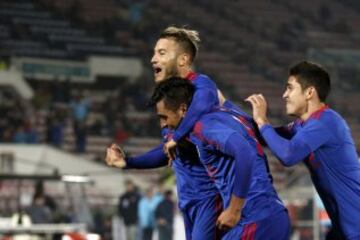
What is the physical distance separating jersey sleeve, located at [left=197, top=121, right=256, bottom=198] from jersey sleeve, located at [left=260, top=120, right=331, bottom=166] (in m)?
0.14

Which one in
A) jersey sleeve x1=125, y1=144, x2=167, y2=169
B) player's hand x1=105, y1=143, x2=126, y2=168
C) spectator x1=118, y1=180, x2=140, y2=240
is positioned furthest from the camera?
spectator x1=118, y1=180, x2=140, y2=240

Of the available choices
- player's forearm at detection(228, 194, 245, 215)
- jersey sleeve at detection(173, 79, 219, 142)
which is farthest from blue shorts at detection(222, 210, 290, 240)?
jersey sleeve at detection(173, 79, 219, 142)

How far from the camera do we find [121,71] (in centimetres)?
3669

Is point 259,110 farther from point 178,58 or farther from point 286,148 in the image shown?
point 178,58

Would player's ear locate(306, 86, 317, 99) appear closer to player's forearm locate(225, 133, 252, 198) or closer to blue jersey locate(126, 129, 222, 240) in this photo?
player's forearm locate(225, 133, 252, 198)

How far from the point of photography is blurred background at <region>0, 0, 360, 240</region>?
28922mm

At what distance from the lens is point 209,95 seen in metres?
7.35

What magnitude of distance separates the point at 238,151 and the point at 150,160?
1372 mm

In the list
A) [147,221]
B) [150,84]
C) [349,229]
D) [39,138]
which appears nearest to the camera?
[349,229]

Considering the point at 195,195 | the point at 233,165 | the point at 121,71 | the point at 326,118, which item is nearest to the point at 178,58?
the point at 195,195

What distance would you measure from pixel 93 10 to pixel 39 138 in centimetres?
953

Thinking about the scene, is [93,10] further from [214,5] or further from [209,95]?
[209,95]

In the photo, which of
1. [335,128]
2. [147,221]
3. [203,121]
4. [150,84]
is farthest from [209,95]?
[150,84]

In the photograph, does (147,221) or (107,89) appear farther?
(107,89)
